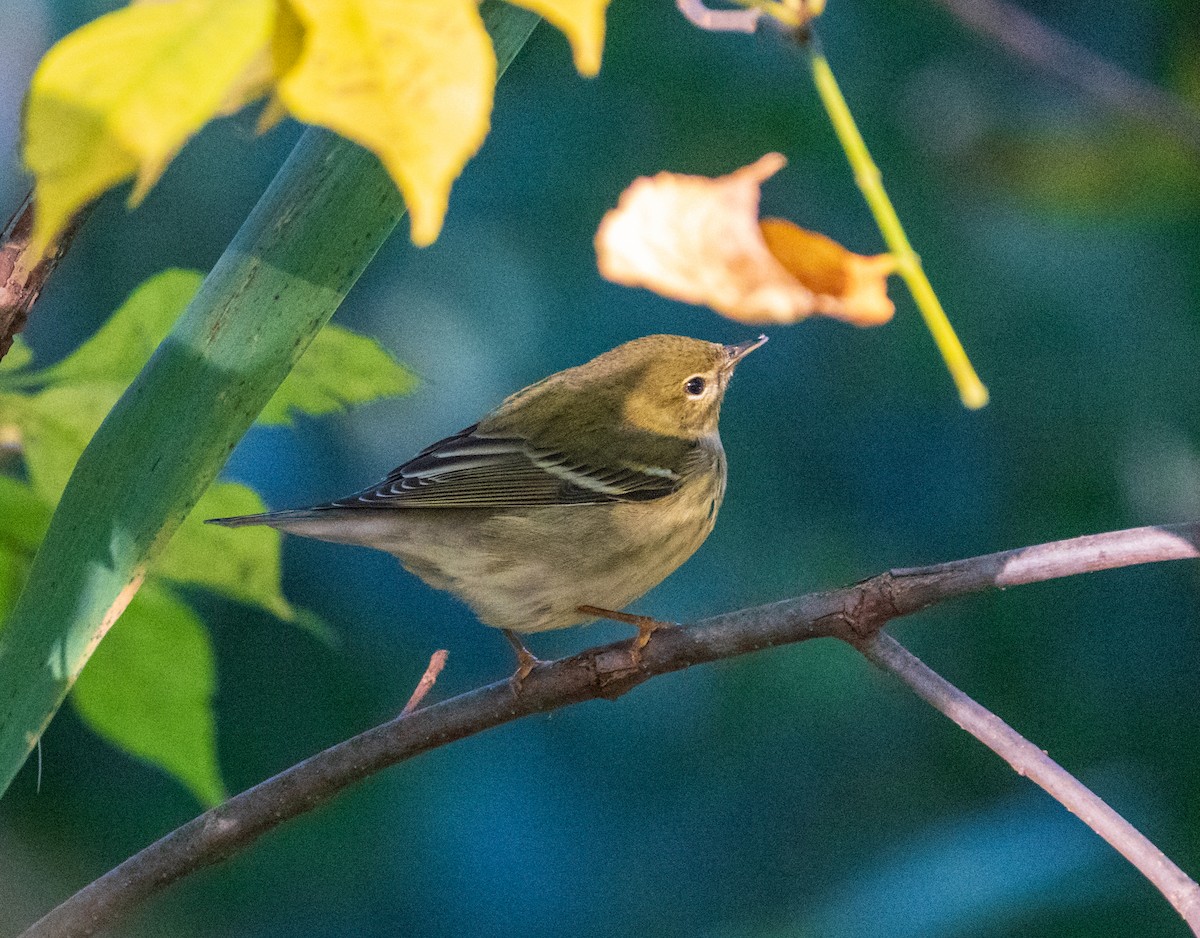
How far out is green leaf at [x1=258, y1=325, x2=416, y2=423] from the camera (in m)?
0.51

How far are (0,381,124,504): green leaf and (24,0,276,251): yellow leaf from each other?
29cm

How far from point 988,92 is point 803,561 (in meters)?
0.50

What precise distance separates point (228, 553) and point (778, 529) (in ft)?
2.46

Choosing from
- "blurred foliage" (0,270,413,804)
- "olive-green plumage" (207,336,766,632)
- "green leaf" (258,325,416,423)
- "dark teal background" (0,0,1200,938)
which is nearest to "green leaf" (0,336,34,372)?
"blurred foliage" (0,270,413,804)

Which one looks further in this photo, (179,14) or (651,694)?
(651,694)

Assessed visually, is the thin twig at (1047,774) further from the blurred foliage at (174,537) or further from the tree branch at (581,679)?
the blurred foliage at (174,537)

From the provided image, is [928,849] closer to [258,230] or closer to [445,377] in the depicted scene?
[445,377]

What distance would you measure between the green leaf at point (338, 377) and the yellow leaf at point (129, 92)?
0.89 feet

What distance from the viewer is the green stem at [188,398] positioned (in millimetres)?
401

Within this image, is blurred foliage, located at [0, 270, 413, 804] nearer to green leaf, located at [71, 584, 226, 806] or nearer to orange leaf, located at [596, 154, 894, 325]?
green leaf, located at [71, 584, 226, 806]

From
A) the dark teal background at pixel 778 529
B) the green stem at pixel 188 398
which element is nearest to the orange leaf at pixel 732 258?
the green stem at pixel 188 398

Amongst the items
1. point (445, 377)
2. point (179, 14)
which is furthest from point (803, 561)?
point (179, 14)

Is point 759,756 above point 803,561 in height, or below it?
below

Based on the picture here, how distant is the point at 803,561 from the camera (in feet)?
3.88
